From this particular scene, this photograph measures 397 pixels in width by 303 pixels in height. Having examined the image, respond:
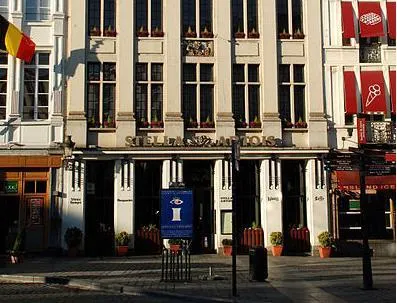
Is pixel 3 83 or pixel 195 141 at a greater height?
pixel 3 83

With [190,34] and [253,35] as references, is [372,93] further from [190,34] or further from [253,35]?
[190,34]

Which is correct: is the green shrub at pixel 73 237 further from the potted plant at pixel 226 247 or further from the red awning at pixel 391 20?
the red awning at pixel 391 20

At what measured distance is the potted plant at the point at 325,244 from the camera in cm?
2383

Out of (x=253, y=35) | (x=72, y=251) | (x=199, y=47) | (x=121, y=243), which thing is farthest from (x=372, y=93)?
(x=72, y=251)

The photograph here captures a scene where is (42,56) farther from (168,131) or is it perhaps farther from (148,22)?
(168,131)

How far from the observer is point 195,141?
24.6m

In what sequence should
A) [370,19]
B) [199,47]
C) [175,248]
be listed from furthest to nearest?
[199,47] → [370,19] → [175,248]

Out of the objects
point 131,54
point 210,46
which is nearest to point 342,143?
point 210,46

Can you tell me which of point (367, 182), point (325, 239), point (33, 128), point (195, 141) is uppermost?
point (33, 128)

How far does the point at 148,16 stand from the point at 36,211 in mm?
9804

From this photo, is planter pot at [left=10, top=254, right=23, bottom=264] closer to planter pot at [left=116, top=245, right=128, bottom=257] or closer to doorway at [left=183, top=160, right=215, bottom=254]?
planter pot at [left=116, top=245, right=128, bottom=257]

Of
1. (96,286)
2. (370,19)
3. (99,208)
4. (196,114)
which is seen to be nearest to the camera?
(96,286)

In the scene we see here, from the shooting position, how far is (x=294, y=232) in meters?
24.6

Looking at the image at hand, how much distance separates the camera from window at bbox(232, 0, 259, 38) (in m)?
25.7
